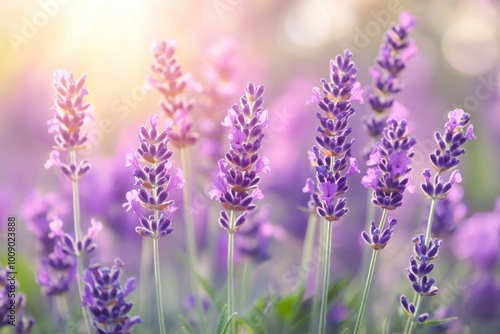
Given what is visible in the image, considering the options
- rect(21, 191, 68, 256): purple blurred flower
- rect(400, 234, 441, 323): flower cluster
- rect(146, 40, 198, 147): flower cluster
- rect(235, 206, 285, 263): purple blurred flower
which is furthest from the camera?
rect(235, 206, 285, 263): purple blurred flower

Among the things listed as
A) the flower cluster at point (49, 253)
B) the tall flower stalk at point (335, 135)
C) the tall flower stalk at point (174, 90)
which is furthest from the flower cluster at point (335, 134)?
the flower cluster at point (49, 253)

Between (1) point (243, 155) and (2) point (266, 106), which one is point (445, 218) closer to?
(1) point (243, 155)

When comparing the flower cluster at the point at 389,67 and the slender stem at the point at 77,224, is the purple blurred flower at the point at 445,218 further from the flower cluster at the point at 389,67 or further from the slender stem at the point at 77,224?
the slender stem at the point at 77,224

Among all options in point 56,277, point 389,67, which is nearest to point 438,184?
point 389,67

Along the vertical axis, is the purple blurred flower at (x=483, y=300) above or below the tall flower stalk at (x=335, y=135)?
below

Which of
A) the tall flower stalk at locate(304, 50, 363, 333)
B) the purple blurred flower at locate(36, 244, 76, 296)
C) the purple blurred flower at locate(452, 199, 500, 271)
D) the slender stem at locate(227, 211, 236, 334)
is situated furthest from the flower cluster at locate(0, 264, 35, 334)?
the purple blurred flower at locate(452, 199, 500, 271)

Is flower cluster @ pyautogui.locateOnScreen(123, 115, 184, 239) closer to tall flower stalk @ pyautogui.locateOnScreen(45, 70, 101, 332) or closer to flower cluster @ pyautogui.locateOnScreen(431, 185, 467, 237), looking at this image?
tall flower stalk @ pyautogui.locateOnScreen(45, 70, 101, 332)

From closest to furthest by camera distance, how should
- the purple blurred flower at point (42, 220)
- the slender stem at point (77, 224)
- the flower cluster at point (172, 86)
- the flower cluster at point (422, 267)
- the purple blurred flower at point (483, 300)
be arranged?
the flower cluster at point (422, 267) → the slender stem at point (77, 224) → the flower cluster at point (172, 86) → the purple blurred flower at point (42, 220) → the purple blurred flower at point (483, 300)
